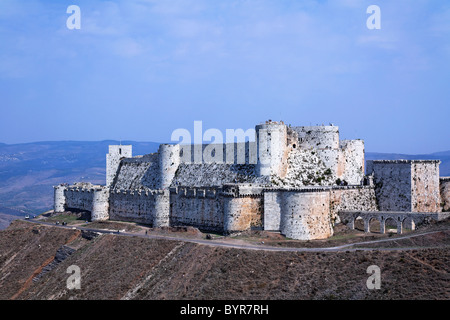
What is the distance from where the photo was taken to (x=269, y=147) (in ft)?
219

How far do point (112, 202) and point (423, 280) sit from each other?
53422 mm

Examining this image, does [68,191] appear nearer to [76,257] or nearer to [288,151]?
[76,257]

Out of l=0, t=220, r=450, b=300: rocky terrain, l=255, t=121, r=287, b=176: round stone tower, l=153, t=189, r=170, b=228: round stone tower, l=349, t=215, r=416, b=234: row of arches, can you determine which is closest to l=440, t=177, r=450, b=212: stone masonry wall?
l=349, t=215, r=416, b=234: row of arches

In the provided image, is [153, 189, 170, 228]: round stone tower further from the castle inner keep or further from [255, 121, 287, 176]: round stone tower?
[255, 121, 287, 176]: round stone tower

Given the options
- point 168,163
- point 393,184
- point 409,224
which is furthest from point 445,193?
point 168,163

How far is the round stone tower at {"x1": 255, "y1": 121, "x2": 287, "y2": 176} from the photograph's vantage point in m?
66.7

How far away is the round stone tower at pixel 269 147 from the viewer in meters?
66.7

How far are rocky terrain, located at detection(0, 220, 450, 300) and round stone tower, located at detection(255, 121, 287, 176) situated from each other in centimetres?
1019

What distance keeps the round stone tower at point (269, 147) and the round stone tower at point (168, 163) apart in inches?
613

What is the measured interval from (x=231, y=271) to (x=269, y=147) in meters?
20.9

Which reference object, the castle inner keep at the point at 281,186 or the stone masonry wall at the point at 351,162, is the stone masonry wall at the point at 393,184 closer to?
the castle inner keep at the point at 281,186

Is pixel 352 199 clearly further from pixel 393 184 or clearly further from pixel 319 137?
pixel 319 137

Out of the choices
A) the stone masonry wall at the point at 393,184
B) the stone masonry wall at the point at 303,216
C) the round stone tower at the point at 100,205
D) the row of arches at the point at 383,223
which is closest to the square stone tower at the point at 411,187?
the stone masonry wall at the point at 393,184

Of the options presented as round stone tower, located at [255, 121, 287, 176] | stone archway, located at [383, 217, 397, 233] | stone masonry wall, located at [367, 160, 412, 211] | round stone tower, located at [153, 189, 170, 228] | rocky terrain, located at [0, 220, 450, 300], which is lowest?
rocky terrain, located at [0, 220, 450, 300]
